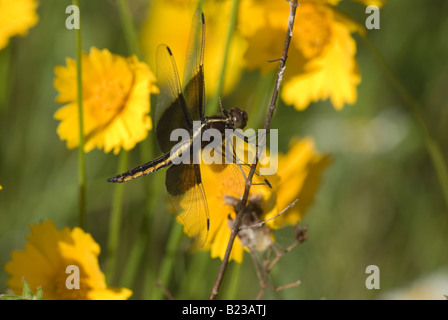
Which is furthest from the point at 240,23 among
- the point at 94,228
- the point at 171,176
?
the point at 94,228

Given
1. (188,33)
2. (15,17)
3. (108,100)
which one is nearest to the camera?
(108,100)

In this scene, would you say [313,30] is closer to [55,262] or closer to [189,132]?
[189,132]

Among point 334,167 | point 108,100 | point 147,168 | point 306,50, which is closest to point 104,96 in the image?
point 108,100

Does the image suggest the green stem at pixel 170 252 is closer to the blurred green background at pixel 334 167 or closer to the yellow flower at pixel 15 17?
the blurred green background at pixel 334 167

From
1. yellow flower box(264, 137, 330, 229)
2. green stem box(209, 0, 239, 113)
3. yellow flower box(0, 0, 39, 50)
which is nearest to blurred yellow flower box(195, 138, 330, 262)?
yellow flower box(264, 137, 330, 229)
